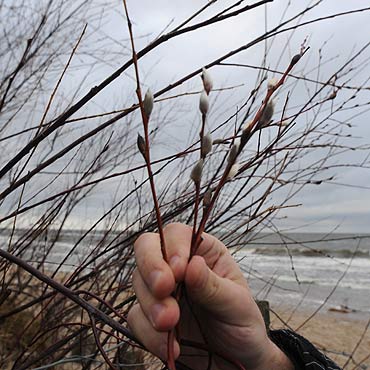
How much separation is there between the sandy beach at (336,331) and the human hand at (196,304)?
25.5 feet

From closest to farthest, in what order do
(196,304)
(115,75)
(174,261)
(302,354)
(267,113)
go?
1. (267,113)
2. (174,261)
3. (196,304)
4. (115,75)
5. (302,354)

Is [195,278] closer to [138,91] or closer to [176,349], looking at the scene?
[176,349]

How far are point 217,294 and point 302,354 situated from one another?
2.20ft

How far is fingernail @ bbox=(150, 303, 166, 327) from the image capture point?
0.63 m

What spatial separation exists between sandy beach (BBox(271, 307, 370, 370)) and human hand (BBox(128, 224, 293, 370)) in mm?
7773

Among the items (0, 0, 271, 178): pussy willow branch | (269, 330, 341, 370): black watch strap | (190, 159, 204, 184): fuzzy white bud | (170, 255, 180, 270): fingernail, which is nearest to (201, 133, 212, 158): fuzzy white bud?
(190, 159, 204, 184): fuzzy white bud

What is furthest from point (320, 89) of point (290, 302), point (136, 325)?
point (290, 302)

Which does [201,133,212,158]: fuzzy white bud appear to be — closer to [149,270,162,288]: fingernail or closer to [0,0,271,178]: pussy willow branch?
[149,270,162,288]: fingernail

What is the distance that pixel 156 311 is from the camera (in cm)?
64

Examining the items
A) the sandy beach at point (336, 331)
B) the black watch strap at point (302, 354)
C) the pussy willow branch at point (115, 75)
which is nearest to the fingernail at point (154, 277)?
the pussy willow branch at point (115, 75)

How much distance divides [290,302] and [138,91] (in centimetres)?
1411

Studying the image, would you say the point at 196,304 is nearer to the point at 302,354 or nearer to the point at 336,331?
the point at 302,354

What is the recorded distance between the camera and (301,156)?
1.83 meters

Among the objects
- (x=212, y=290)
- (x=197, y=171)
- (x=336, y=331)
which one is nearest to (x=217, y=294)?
(x=212, y=290)
